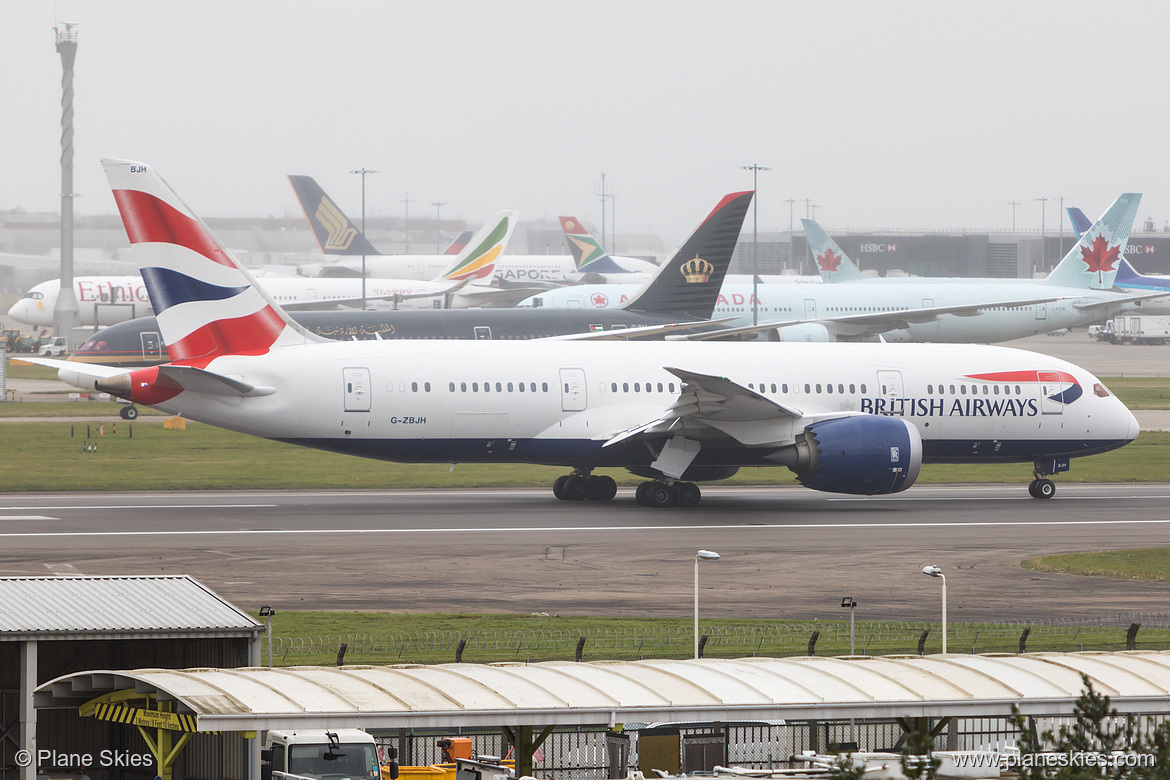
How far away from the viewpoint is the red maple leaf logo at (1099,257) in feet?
280

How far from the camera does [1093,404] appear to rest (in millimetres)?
39312

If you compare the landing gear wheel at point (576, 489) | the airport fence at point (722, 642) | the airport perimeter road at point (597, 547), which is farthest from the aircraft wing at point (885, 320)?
the airport fence at point (722, 642)

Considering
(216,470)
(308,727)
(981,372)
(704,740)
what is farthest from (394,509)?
(308,727)

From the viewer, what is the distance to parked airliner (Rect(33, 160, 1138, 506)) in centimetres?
3359

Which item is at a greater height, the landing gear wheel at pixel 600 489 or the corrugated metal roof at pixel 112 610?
the corrugated metal roof at pixel 112 610

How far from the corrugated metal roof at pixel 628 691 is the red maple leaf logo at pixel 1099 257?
249ft

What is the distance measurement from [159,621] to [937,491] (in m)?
30.2

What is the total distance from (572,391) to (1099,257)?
192ft

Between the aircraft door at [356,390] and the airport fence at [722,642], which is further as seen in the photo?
the aircraft door at [356,390]

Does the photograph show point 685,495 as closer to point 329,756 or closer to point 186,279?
point 186,279

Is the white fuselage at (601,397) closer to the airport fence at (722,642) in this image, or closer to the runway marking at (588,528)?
the runway marking at (588,528)

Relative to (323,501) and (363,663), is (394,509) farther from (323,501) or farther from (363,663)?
(363,663)

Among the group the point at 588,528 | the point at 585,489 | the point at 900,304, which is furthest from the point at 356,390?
the point at 900,304

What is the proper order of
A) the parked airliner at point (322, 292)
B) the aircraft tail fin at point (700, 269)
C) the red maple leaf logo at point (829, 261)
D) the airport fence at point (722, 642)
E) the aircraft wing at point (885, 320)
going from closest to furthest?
the airport fence at point (722, 642), the aircraft tail fin at point (700, 269), the aircraft wing at point (885, 320), the parked airliner at point (322, 292), the red maple leaf logo at point (829, 261)
